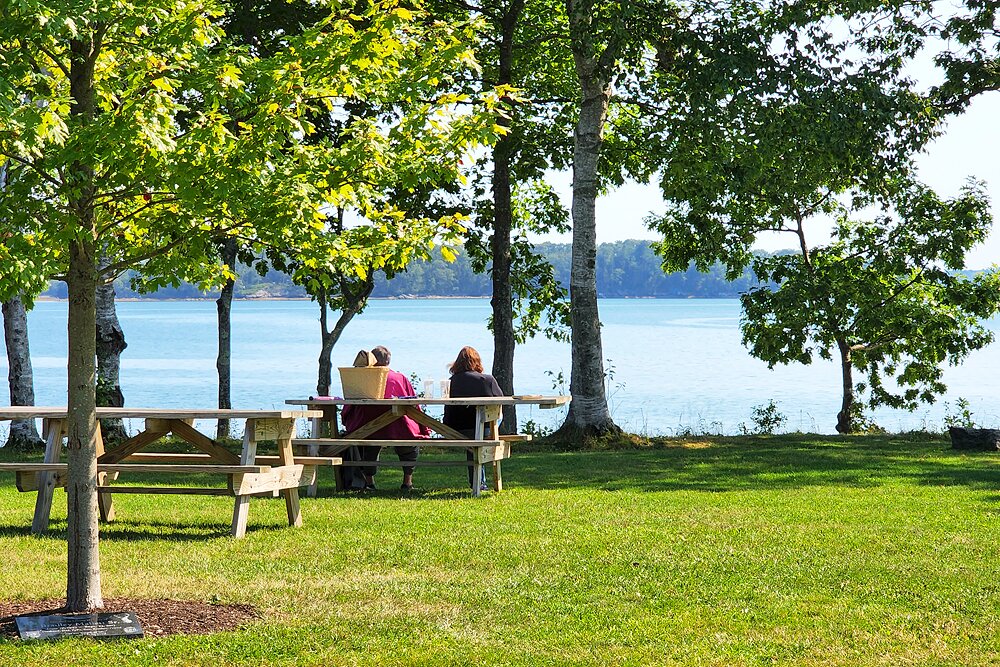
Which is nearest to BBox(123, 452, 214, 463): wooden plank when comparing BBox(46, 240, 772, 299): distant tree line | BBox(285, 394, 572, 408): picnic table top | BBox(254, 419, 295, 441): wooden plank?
BBox(254, 419, 295, 441): wooden plank

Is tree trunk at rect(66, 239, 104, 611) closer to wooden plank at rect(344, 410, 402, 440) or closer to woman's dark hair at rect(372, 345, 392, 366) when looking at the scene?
wooden plank at rect(344, 410, 402, 440)

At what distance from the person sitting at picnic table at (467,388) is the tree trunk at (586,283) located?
202 inches

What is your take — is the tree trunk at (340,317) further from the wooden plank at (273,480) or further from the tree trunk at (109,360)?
the wooden plank at (273,480)

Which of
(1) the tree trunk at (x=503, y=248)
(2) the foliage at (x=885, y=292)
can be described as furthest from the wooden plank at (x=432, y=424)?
(2) the foliage at (x=885, y=292)

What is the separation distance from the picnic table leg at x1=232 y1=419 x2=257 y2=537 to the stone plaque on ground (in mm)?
2481

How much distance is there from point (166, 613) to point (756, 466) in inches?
340

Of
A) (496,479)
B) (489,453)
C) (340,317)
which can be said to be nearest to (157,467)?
(489,453)

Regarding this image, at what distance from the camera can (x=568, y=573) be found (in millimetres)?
6926

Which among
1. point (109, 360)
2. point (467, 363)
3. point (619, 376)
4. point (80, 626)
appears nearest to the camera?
point (80, 626)

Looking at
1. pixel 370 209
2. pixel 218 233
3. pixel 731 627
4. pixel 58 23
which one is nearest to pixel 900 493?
pixel 731 627

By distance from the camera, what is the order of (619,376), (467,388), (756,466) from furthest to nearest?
(619,376)
(756,466)
(467,388)

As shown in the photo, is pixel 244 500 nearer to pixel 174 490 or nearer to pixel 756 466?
pixel 174 490

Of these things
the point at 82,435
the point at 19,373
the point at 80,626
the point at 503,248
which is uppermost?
the point at 503,248

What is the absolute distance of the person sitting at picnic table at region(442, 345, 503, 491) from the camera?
11336 mm
